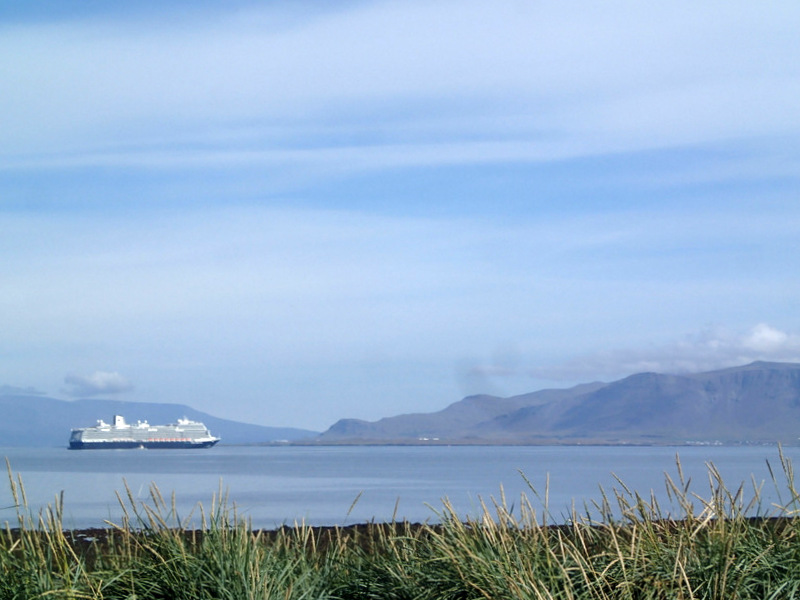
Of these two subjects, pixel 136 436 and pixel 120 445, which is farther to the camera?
pixel 136 436

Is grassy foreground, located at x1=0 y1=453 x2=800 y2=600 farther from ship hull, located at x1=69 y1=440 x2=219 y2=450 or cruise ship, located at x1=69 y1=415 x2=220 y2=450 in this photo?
ship hull, located at x1=69 y1=440 x2=219 y2=450

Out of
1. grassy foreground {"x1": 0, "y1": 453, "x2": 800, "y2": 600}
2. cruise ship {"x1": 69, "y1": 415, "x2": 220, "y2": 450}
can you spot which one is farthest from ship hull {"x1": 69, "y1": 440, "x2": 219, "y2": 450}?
grassy foreground {"x1": 0, "y1": 453, "x2": 800, "y2": 600}

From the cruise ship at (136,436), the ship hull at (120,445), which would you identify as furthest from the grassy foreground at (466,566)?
the ship hull at (120,445)

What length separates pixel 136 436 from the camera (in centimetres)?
14450

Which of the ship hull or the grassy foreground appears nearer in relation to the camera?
the grassy foreground

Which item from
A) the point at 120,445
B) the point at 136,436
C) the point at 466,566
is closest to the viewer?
the point at 466,566

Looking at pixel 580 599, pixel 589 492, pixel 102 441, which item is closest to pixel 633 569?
pixel 580 599

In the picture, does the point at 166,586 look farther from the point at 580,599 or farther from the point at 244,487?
the point at 244,487

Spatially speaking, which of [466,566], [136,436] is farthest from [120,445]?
[466,566]

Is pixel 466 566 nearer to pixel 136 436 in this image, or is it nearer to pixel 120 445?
pixel 120 445

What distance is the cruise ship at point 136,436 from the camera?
140 metres

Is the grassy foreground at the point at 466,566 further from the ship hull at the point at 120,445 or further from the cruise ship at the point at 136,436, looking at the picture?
the ship hull at the point at 120,445

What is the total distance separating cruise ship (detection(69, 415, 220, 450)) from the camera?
140 m

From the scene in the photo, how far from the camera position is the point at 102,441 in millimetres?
141000
